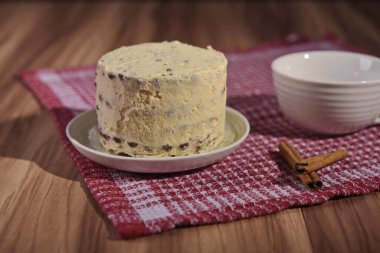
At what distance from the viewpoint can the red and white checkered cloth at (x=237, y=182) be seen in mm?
879

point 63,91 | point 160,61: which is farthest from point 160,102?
point 63,91

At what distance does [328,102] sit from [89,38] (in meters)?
1.16

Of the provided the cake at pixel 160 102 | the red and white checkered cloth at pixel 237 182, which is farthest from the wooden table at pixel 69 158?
the cake at pixel 160 102

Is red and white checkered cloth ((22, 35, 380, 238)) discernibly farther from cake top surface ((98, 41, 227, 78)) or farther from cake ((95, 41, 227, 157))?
cake top surface ((98, 41, 227, 78))

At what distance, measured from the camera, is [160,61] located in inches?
40.9

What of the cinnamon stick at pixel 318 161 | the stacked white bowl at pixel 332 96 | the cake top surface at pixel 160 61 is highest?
the cake top surface at pixel 160 61

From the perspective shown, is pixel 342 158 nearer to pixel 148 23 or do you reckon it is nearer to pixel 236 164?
pixel 236 164

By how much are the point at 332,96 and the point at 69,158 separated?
1.83ft

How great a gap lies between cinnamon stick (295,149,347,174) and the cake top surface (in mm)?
242

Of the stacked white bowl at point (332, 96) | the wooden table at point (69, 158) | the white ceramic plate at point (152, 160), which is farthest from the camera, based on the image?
the stacked white bowl at point (332, 96)

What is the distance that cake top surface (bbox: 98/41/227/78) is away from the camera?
99 centimetres

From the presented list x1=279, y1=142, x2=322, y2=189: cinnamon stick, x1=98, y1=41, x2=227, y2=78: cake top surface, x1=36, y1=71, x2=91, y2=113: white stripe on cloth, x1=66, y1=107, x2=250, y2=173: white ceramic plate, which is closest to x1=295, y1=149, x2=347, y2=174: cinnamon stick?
x1=279, y1=142, x2=322, y2=189: cinnamon stick

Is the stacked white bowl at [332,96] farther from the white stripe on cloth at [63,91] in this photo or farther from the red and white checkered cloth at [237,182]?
the white stripe on cloth at [63,91]

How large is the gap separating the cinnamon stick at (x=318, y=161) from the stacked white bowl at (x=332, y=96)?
103mm
